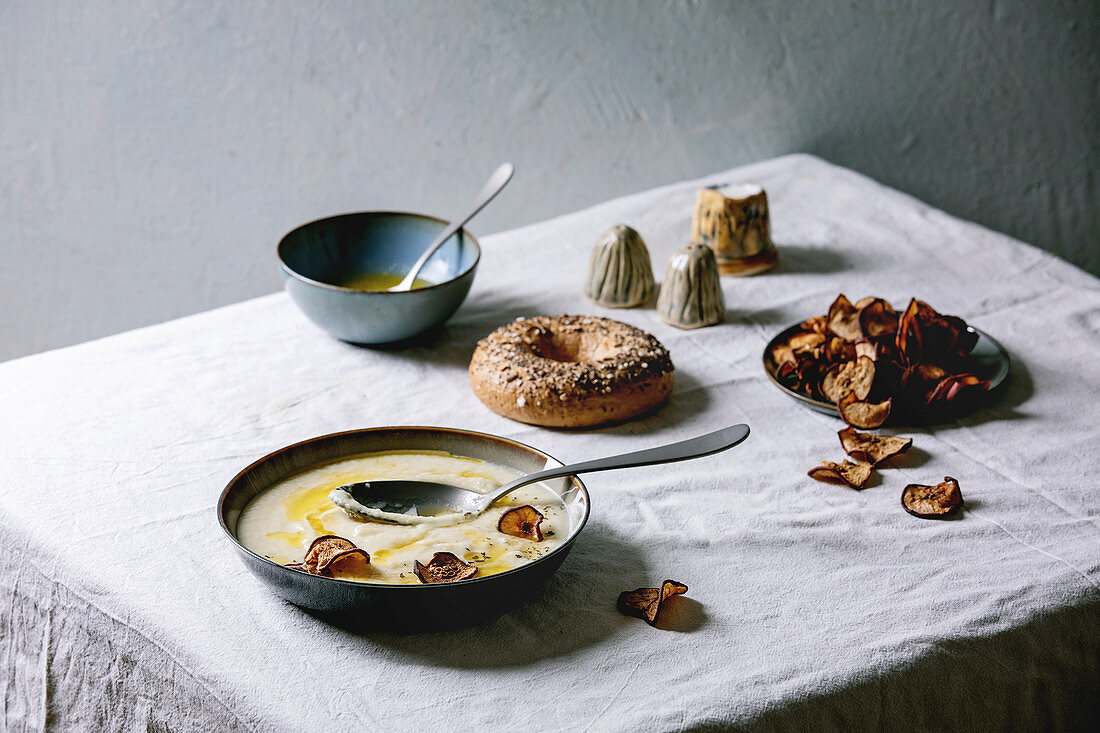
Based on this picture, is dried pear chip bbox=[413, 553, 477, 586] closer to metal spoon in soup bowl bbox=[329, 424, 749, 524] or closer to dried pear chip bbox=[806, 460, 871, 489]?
metal spoon in soup bowl bbox=[329, 424, 749, 524]

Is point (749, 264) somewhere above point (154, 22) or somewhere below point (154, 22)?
below

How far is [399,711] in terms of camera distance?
77cm

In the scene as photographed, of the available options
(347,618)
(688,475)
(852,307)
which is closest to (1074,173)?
(852,307)

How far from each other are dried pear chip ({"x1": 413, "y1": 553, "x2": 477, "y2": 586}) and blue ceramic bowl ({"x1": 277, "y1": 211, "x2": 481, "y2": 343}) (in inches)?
19.8

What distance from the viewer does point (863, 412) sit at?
3.89ft

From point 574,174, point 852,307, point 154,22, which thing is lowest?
point 574,174

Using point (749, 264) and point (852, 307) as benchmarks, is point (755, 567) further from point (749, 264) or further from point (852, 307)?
point (749, 264)

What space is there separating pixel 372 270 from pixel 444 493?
608 millimetres

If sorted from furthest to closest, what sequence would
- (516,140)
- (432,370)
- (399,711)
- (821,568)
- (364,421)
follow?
(516,140) < (432,370) < (364,421) < (821,568) < (399,711)

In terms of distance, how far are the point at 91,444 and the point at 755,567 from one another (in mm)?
699

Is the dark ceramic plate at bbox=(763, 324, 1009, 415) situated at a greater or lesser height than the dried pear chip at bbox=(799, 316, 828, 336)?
lesser

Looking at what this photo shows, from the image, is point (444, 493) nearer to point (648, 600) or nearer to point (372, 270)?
point (648, 600)

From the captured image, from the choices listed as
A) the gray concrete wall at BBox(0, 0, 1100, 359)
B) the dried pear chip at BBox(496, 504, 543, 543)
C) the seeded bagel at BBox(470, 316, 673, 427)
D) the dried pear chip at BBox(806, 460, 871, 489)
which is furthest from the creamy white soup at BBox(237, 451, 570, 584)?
the gray concrete wall at BBox(0, 0, 1100, 359)

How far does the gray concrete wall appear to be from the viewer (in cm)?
188
